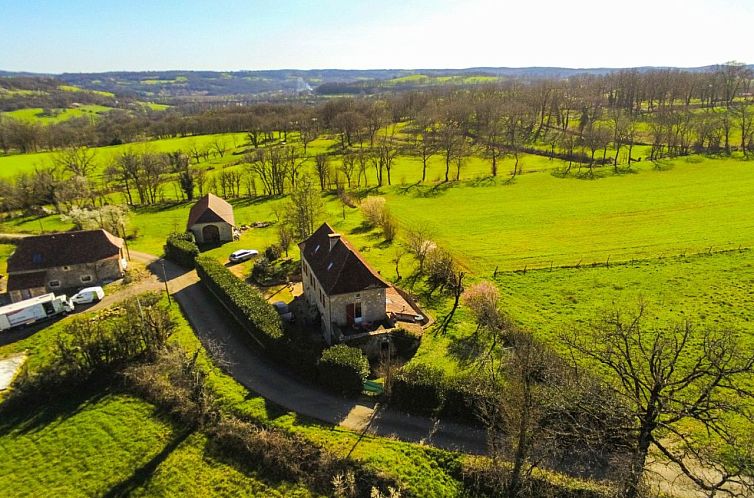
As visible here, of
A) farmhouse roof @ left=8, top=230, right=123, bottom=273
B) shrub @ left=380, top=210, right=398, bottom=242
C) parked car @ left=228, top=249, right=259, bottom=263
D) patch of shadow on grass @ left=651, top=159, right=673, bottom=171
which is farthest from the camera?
patch of shadow on grass @ left=651, top=159, right=673, bottom=171

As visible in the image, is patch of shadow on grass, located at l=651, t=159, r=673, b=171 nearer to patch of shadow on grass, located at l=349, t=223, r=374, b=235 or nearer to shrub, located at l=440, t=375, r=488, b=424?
patch of shadow on grass, located at l=349, t=223, r=374, b=235

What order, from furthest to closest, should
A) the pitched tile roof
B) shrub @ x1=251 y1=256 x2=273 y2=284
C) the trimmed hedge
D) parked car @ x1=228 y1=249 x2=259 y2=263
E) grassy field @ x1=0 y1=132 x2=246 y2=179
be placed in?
grassy field @ x1=0 y1=132 x2=246 y2=179 → parked car @ x1=228 y1=249 x2=259 y2=263 → the trimmed hedge → shrub @ x1=251 y1=256 x2=273 y2=284 → the pitched tile roof

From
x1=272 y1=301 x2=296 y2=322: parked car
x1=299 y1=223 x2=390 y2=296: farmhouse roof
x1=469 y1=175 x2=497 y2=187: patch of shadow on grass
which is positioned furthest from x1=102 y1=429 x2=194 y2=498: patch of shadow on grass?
x1=469 y1=175 x2=497 y2=187: patch of shadow on grass

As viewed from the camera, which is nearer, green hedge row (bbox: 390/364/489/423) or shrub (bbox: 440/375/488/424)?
shrub (bbox: 440/375/488/424)

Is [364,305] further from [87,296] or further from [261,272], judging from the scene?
[87,296]

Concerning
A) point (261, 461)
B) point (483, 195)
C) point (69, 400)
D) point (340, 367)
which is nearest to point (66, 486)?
point (69, 400)

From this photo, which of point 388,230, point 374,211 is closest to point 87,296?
point 388,230
